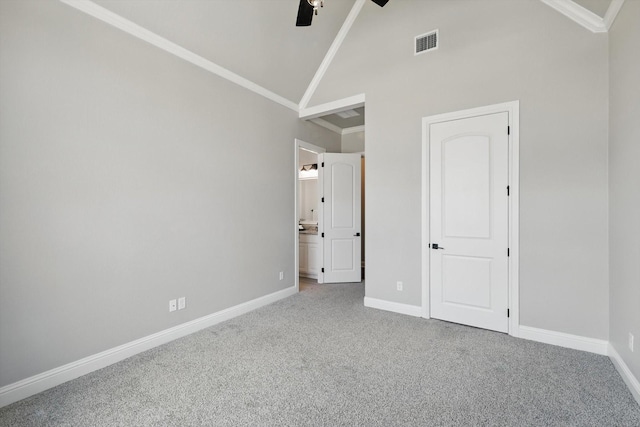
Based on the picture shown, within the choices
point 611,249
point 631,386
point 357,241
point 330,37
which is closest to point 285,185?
point 357,241

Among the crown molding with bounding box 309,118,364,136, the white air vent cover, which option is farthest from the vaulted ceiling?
the crown molding with bounding box 309,118,364,136

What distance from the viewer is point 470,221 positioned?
10.8ft

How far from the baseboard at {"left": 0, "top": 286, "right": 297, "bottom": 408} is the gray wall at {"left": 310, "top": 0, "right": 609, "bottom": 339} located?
202 centimetres

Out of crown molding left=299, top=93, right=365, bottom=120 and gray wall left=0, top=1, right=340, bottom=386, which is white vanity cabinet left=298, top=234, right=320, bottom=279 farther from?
crown molding left=299, top=93, right=365, bottom=120

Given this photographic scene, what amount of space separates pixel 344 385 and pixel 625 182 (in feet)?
8.41

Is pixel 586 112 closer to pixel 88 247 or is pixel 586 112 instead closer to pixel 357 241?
pixel 357 241

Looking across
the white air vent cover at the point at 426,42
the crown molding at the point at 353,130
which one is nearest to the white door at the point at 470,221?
the white air vent cover at the point at 426,42

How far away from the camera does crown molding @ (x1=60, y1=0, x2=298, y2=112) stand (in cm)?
239

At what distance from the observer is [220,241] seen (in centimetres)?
351

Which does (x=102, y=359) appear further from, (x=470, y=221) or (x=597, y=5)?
(x=597, y=5)

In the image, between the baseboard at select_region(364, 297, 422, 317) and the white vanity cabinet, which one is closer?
the baseboard at select_region(364, 297, 422, 317)

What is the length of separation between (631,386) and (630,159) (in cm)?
159

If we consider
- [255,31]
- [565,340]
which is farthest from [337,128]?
[565,340]

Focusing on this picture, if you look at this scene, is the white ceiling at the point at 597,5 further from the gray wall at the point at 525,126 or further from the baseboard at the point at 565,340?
the baseboard at the point at 565,340
